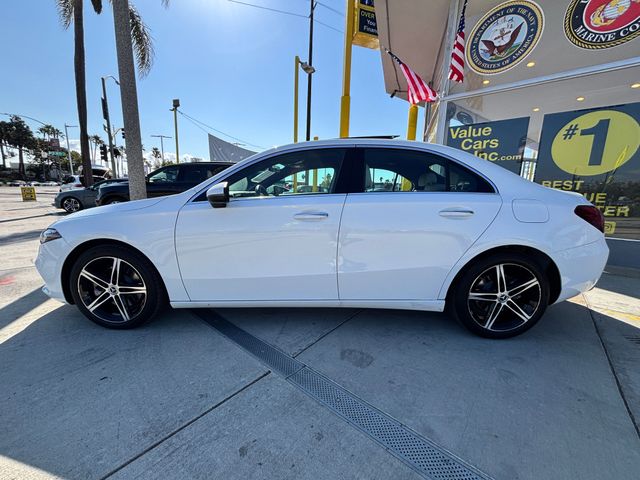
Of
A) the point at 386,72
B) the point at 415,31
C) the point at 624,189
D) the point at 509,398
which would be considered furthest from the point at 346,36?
the point at 509,398

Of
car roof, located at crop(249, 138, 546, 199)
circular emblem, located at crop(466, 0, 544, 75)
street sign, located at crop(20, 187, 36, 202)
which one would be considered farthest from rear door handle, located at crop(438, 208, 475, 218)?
street sign, located at crop(20, 187, 36, 202)

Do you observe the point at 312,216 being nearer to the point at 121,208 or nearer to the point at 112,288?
the point at 121,208

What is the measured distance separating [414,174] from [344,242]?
0.86 m

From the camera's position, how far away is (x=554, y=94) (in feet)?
17.5

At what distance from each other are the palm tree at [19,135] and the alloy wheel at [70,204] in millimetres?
69587

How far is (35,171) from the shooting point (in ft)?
221

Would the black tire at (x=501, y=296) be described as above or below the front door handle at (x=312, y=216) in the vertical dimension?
below

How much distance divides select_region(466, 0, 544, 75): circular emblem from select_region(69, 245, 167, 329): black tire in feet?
23.6

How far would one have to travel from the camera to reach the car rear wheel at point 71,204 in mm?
10602

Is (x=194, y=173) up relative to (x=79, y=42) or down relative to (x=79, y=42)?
down

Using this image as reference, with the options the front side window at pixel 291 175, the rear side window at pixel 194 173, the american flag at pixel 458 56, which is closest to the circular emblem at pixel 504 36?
the american flag at pixel 458 56

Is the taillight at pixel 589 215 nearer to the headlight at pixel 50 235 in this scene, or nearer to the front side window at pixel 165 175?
the headlight at pixel 50 235

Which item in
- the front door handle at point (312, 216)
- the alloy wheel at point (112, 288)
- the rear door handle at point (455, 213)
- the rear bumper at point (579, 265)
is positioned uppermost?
the rear door handle at point (455, 213)

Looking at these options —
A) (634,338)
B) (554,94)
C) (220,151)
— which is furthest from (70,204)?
(634,338)
